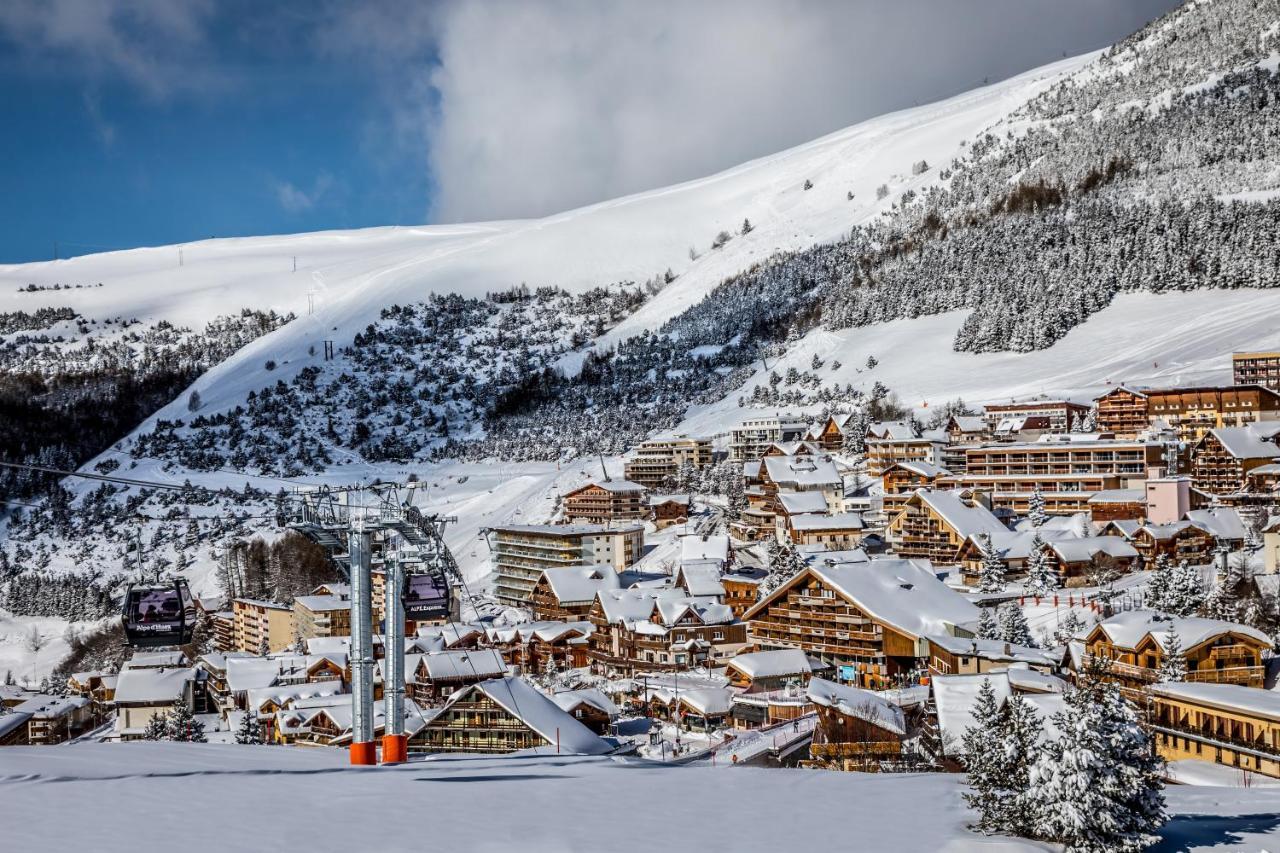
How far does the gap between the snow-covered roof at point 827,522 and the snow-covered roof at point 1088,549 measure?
40.0 ft

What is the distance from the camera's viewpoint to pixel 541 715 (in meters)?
28.4

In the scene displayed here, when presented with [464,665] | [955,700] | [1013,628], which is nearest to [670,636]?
[464,665]

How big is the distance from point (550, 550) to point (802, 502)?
14.5 m

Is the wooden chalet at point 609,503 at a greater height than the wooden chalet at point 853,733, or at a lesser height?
greater

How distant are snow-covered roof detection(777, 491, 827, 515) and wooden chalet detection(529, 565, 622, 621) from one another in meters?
10.5

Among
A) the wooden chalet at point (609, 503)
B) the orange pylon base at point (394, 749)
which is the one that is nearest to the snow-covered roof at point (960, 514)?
the wooden chalet at point (609, 503)

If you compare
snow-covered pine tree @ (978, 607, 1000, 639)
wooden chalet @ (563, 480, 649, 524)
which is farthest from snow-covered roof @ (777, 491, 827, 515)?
snow-covered pine tree @ (978, 607, 1000, 639)

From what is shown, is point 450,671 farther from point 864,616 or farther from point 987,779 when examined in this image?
point 987,779

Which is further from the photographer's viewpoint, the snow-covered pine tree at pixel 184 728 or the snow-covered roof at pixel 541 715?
the snow-covered pine tree at pixel 184 728

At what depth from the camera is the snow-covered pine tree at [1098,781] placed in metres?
9.41

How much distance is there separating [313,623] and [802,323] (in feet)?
241

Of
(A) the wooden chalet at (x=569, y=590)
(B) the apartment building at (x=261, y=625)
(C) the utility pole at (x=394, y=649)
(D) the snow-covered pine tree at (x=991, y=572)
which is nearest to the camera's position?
(C) the utility pole at (x=394, y=649)

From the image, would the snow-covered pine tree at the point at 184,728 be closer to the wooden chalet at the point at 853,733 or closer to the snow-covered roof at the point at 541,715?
the snow-covered roof at the point at 541,715

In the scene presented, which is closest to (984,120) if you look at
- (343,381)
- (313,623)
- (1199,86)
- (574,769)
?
(1199,86)
